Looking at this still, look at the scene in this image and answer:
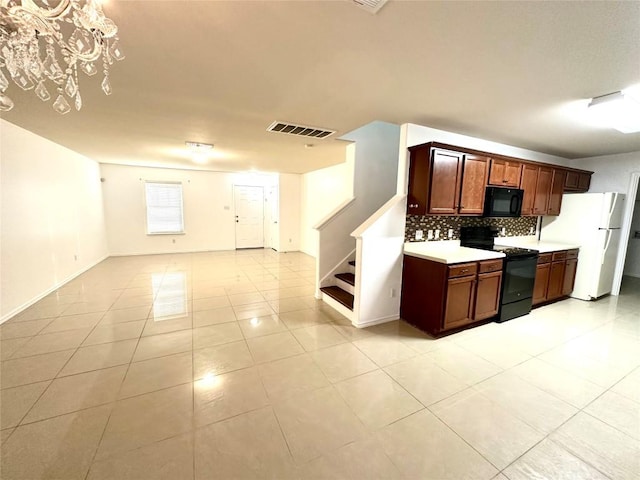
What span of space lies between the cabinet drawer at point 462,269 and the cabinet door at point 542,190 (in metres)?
2.00

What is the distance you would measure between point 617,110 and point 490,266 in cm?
177

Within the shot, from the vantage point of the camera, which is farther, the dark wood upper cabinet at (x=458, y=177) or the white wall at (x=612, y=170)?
the white wall at (x=612, y=170)

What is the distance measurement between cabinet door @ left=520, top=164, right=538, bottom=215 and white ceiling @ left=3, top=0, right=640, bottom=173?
0.47 m

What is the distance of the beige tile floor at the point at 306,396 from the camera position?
1500 millimetres

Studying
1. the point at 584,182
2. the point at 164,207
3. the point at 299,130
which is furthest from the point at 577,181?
the point at 164,207

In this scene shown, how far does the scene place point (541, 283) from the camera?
380 centimetres

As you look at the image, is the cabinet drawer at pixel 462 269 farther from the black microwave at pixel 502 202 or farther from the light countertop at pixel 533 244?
the light countertop at pixel 533 244

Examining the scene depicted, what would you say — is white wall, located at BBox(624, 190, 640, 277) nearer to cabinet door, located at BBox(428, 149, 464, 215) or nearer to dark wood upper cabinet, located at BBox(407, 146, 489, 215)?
dark wood upper cabinet, located at BBox(407, 146, 489, 215)

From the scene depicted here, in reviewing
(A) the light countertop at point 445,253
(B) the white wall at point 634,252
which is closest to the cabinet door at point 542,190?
(A) the light countertop at point 445,253

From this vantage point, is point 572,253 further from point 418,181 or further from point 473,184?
point 418,181

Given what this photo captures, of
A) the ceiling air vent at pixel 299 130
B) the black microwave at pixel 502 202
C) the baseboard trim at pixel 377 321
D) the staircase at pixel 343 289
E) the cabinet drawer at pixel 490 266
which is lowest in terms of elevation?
the baseboard trim at pixel 377 321

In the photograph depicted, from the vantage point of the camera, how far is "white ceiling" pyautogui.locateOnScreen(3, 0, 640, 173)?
138 centimetres

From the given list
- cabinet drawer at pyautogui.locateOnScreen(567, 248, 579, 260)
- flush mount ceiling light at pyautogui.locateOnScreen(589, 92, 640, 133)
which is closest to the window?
flush mount ceiling light at pyautogui.locateOnScreen(589, 92, 640, 133)

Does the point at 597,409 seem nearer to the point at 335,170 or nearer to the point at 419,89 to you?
the point at 419,89
